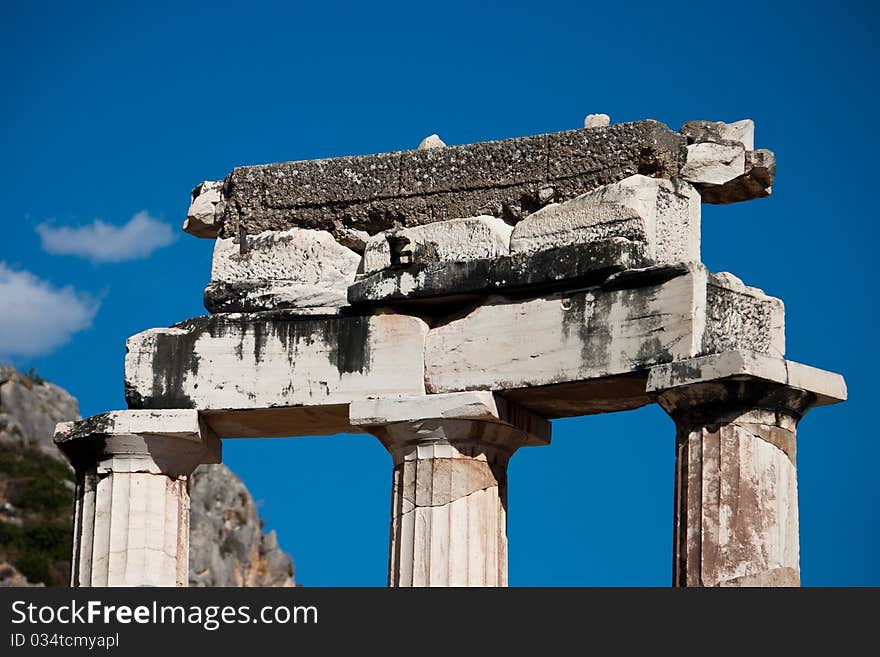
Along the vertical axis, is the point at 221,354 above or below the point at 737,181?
Result: below

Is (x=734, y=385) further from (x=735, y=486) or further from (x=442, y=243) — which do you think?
(x=442, y=243)

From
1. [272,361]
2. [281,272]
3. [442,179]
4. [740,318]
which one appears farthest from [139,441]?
[740,318]

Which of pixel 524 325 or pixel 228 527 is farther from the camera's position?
pixel 228 527

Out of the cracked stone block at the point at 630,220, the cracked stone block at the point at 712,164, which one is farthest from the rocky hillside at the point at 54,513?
the cracked stone block at the point at 712,164

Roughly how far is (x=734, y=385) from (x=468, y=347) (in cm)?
262

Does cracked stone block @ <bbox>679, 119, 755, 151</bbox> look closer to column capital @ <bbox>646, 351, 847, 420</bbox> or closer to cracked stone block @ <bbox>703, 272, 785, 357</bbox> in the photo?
cracked stone block @ <bbox>703, 272, 785, 357</bbox>

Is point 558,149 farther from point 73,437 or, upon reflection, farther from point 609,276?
point 73,437

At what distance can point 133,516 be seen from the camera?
725 inches

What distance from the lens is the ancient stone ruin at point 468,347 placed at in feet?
53.2

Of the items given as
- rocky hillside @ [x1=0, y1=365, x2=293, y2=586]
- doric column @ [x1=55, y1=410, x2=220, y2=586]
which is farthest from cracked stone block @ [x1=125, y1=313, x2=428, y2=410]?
rocky hillside @ [x1=0, y1=365, x2=293, y2=586]

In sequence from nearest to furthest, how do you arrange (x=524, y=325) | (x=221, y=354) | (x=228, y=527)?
(x=524, y=325) < (x=221, y=354) < (x=228, y=527)

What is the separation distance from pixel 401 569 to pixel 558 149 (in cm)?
381
